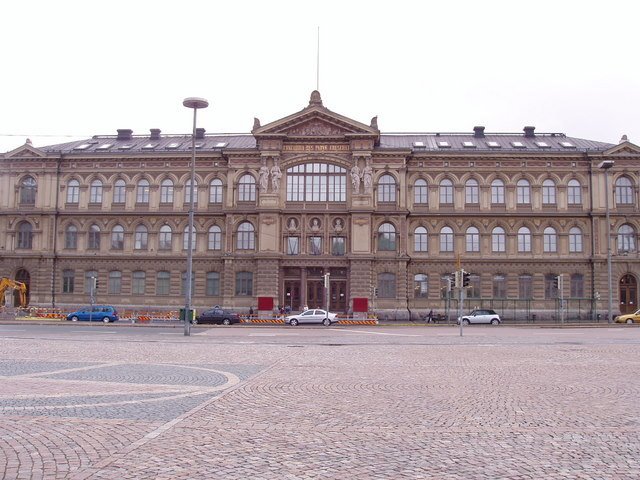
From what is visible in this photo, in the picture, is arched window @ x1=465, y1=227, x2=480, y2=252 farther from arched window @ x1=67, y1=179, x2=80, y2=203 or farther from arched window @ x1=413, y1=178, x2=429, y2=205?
arched window @ x1=67, y1=179, x2=80, y2=203

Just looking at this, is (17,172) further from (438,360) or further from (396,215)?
(438,360)

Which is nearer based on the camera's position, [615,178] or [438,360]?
[438,360]

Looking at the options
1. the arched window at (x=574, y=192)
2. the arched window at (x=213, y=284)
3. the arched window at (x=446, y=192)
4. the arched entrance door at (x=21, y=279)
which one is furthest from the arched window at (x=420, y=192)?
the arched entrance door at (x=21, y=279)

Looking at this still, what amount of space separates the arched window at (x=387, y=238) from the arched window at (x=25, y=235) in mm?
35526

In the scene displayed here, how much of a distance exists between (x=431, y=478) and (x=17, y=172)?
68351 mm

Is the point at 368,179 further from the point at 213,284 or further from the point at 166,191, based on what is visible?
the point at 166,191

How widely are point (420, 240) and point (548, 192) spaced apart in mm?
13386

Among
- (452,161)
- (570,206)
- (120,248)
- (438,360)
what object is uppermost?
(452,161)

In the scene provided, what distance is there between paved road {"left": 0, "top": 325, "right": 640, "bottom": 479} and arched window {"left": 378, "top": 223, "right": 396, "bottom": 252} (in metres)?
41.9

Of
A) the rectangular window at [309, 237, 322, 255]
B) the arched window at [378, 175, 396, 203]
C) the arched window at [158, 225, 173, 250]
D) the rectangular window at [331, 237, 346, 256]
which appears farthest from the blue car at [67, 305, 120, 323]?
the arched window at [378, 175, 396, 203]

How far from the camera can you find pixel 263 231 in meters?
62.2

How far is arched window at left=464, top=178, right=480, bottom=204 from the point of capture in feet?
210

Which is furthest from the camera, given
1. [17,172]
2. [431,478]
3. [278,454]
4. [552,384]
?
[17,172]

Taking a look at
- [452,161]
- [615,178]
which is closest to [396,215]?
[452,161]
